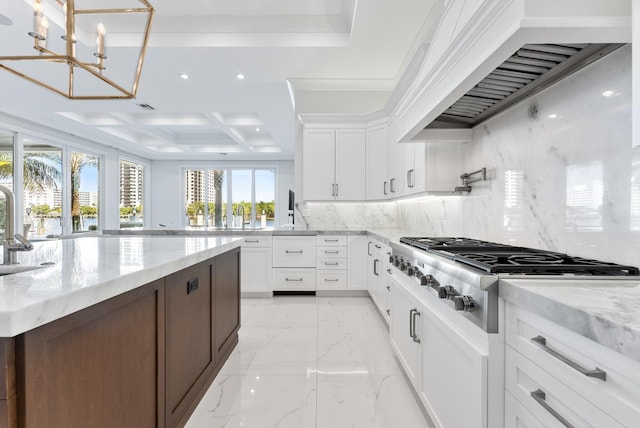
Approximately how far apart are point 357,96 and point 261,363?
12.6ft

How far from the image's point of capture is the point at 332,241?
172 inches

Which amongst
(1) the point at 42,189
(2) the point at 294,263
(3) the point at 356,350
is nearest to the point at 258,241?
(2) the point at 294,263

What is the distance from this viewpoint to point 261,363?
2451 mm

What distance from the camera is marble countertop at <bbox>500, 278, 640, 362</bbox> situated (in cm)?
66

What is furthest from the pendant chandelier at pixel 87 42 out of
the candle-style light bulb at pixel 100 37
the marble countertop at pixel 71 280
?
the marble countertop at pixel 71 280

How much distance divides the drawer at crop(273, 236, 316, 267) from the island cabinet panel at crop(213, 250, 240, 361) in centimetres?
155

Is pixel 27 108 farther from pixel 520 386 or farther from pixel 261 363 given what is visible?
pixel 520 386

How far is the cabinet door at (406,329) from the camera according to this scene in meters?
1.79

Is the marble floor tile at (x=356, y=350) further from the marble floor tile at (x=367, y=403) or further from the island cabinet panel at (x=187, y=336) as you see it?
the island cabinet panel at (x=187, y=336)

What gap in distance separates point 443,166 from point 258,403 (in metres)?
2.15

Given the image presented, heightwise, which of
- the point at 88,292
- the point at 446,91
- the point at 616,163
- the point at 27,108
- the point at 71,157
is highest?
the point at 27,108

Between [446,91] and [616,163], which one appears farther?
[446,91]

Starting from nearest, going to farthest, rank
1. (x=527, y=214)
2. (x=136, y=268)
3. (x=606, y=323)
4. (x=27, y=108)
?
(x=606, y=323) → (x=136, y=268) → (x=527, y=214) → (x=27, y=108)

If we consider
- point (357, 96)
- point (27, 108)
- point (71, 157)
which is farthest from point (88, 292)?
point (71, 157)
